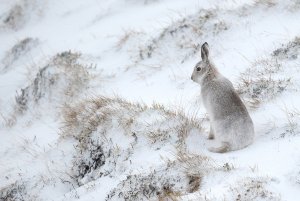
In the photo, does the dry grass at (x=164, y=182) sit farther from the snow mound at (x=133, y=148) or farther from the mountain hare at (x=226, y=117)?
the mountain hare at (x=226, y=117)

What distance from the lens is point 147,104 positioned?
25.0 feet

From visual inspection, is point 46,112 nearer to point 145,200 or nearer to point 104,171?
point 104,171

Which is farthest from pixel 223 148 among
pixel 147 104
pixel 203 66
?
pixel 147 104

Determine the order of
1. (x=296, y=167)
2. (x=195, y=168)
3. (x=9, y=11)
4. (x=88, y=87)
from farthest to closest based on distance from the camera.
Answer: (x=9, y=11) < (x=88, y=87) < (x=195, y=168) < (x=296, y=167)

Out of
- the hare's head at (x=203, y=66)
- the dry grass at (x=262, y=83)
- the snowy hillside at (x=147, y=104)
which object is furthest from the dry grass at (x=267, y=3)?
the hare's head at (x=203, y=66)

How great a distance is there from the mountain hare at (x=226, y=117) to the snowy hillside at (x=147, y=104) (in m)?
0.13

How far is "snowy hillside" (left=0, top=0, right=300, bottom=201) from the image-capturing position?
205 inches

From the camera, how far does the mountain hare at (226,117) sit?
17.8 feet

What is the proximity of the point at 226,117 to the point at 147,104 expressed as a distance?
7.52 ft

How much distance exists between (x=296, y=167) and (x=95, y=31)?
8150 millimetres

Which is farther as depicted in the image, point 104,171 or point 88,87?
point 88,87

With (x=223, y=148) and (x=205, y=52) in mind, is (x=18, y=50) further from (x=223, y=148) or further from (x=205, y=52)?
(x=223, y=148)

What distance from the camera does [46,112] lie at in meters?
9.66

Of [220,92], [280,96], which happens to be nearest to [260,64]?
[280,96]
